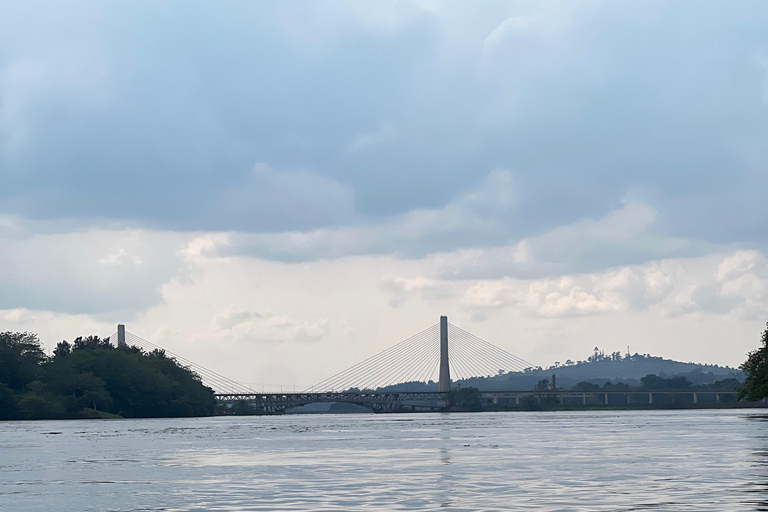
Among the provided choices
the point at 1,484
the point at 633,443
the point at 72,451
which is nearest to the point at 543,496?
the point at 1,484

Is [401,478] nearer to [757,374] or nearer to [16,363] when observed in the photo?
[757,374]

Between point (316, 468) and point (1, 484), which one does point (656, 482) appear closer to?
point (316, 468)

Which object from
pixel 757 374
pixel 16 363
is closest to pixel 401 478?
pixel 757 374

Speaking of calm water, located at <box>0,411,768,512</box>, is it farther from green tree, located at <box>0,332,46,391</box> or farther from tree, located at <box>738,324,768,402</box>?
green tree, located at <box>0,332,46,391</box>

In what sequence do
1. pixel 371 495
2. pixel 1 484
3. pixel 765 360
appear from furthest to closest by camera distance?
pixel 765 360 → pixel 1 484 → pixel 371 495

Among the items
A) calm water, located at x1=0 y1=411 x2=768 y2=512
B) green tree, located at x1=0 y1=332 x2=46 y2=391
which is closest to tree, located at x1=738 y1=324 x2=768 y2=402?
calm water, located at x1=0 y1=411 x2=768 y2=512

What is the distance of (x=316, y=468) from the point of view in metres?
51.7

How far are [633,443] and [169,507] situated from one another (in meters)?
44.3

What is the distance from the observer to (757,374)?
141375 millimetres

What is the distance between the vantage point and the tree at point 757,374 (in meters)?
139

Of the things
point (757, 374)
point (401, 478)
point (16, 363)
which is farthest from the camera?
point (16, 363)

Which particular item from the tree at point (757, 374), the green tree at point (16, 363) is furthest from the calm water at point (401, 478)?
the green tree at point (16, 363)

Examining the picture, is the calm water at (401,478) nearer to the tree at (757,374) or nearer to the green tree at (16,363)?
the tree at (757,374)

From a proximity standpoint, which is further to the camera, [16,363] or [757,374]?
[16,363]
